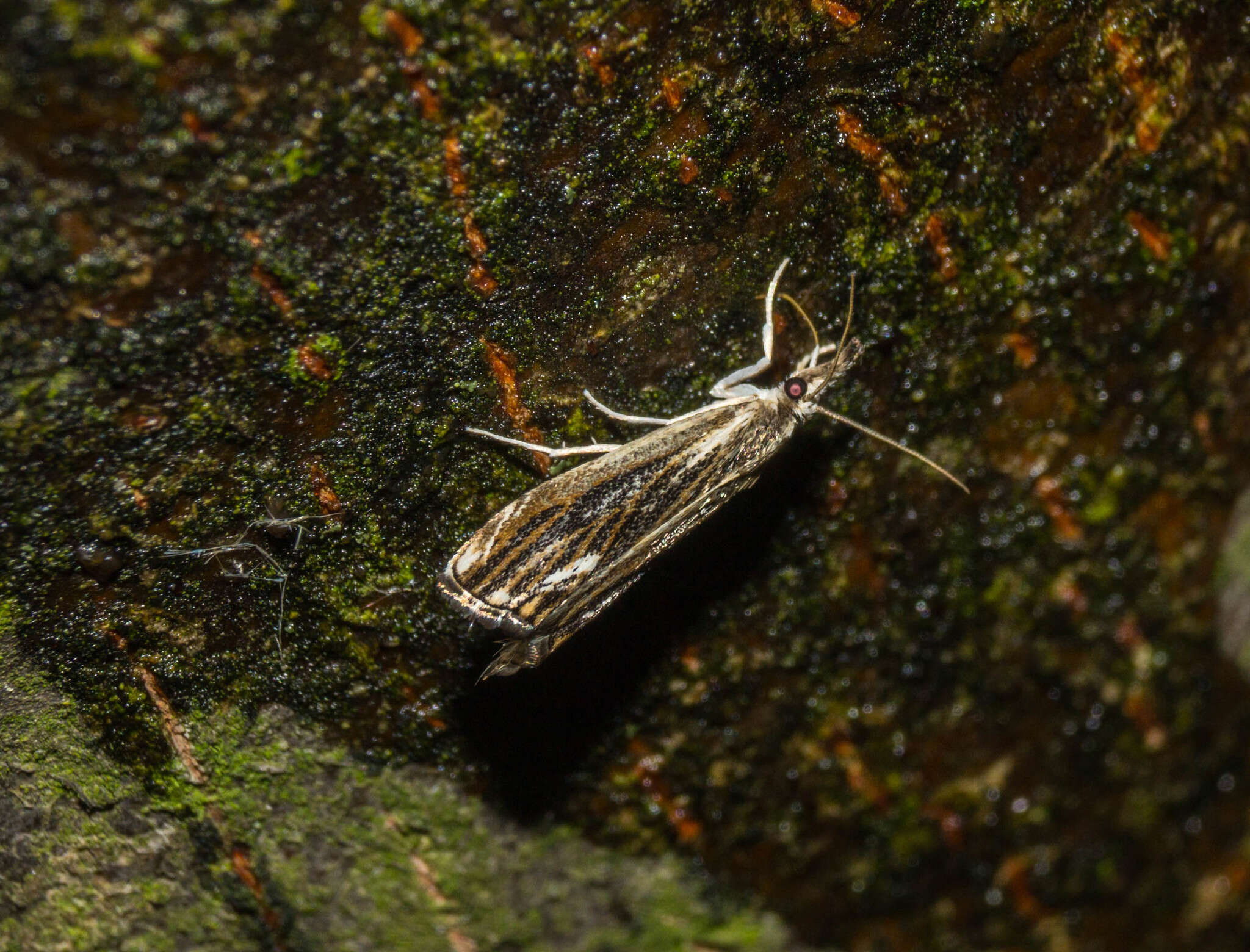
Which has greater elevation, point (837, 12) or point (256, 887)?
point (837, 12)

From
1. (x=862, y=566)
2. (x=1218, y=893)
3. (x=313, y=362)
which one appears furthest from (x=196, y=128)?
(x=1218, y=893)

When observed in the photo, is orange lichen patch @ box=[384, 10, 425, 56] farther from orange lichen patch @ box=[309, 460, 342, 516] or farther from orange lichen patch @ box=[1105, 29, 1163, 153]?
orange lichen patch @ box=[1105, 29, 1163, 153]

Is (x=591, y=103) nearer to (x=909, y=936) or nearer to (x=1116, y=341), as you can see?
(x=1116, y=341)

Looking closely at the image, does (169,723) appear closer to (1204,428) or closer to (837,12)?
(837,12)

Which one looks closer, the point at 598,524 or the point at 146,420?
the point at 146,420

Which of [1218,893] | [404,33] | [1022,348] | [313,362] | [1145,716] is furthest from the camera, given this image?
[1022,348]

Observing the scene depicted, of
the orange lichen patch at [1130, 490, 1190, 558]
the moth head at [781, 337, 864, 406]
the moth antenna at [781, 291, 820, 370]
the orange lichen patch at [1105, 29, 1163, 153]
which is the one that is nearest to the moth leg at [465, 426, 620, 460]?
the moth head at [781, 337, 864, 406]
